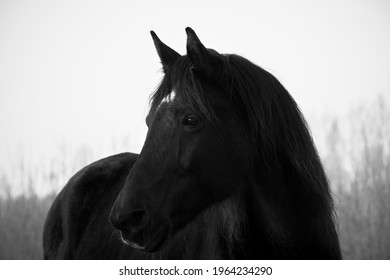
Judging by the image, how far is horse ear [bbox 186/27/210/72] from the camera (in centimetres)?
199

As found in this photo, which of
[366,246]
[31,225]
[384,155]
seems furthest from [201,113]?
[31,225]

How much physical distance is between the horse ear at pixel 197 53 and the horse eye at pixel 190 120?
30 centimetres

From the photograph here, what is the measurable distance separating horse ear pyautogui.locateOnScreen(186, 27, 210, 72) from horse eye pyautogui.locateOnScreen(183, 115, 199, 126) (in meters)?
0.30

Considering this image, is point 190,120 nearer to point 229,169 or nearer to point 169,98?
point 169,98

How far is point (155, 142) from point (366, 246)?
5.59 meters

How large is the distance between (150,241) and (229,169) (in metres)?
0.56

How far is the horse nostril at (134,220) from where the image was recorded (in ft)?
5.90

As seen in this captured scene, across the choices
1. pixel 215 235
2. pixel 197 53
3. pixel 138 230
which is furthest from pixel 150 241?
pixel 197 53

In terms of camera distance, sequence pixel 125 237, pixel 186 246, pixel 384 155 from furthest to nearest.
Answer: pixel 384 155 → pixel 186 246 → pixel 125 237

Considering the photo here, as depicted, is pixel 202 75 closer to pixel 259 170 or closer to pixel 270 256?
pixel 259 170

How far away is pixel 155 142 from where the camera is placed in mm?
1982

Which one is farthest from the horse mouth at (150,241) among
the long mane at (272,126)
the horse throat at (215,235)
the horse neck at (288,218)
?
the long mane at (272,126)

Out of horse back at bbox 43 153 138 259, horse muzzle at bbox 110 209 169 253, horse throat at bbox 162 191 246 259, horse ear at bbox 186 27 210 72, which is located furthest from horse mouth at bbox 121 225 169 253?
horse back at bbox 43 153 138 259

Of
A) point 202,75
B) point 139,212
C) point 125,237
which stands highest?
point 202,75
